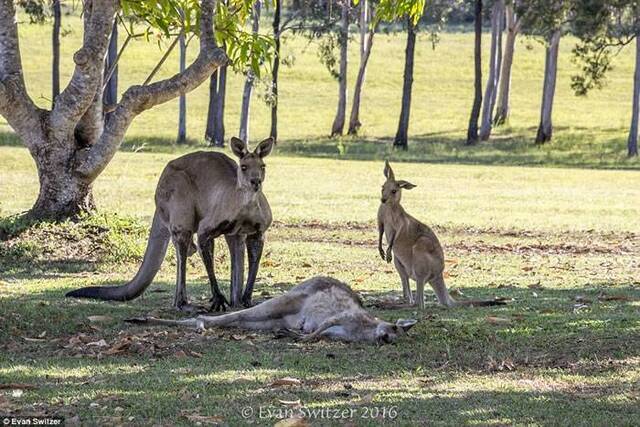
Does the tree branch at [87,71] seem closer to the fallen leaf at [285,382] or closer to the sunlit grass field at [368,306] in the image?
the sunlit grass field at [368,306]

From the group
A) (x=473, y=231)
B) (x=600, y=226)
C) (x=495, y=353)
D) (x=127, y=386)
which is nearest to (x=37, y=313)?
(x=127, y=386)

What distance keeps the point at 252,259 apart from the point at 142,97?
4.26 meters

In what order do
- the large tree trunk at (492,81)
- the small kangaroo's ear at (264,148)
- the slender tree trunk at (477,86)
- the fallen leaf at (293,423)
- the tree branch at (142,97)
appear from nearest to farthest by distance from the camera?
the fallen leaf at (293,423) → the small kangaroo's ear at (264,148) → the tree branch at (142,97) → the slender tree trunk at (477,86) → the large tree trunk at (492,81)

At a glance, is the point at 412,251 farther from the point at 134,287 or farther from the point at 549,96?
the point at 549,96

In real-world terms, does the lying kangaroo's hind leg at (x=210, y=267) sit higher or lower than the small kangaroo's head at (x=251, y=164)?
lower

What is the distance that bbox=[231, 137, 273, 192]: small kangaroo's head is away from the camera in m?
10.9

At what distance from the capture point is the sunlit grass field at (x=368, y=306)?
7.45 meters

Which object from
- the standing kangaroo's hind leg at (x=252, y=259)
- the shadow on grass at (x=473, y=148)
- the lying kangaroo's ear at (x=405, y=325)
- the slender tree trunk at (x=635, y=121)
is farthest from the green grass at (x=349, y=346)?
the slender tree trunk at (x=635, y=121)

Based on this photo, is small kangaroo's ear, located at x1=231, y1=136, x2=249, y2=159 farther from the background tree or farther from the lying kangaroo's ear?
the background tree

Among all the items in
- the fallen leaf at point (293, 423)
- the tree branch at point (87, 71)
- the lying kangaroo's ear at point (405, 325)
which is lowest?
the lying kangaroo's ear at point (405, 325)

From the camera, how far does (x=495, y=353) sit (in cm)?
922

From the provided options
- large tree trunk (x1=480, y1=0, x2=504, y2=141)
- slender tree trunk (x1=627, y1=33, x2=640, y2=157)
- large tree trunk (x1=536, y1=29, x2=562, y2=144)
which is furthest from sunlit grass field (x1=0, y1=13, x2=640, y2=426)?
large tree trunk (x1=480, y1=0, x2=504, y2=141)

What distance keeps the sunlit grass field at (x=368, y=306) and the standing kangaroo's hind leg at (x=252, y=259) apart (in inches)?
28.1

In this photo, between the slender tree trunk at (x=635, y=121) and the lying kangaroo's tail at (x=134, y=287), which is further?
the slender tree trunk at (x=635, y=121)
